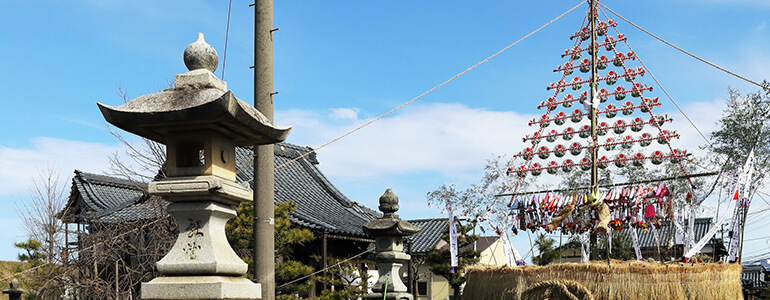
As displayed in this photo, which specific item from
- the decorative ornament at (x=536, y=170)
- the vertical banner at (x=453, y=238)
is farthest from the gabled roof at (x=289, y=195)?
the decorative ornament at (x=536, y=170)

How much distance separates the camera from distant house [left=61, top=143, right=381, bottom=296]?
45.9 feet

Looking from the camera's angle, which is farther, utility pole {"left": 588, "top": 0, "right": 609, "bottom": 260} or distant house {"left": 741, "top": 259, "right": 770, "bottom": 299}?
distant house {"left": 741, "top": 259, "right": 770, "bottom": 299}

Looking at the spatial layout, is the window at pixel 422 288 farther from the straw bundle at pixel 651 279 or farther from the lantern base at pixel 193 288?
the lantern base at pixel 193 288

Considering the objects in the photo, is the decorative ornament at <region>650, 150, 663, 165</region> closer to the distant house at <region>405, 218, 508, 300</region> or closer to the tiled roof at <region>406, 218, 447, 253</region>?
the distant house at <region>405, 218, 508, 300</region>

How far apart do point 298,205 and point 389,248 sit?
6699 mm

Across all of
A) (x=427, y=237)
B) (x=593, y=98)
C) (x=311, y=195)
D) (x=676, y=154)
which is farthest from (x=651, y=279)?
(x=427, y=237)

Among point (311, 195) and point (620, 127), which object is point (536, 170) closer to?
point (620, 127)

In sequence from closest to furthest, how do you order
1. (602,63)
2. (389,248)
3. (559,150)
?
(389,248) → (602,63) → (559,150)

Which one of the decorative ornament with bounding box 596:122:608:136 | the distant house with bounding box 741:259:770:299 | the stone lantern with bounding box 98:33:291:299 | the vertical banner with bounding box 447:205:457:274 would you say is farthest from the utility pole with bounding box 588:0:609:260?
the stone lantern with bounding box 98:33:291:299

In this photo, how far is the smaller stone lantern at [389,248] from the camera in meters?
9.41

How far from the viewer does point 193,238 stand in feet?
17.7

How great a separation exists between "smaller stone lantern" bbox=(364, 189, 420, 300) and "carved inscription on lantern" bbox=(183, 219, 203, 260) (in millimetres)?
4279

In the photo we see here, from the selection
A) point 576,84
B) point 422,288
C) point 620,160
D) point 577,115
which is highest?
point 576,84

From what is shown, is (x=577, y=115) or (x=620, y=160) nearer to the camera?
(x=620, y=160)
